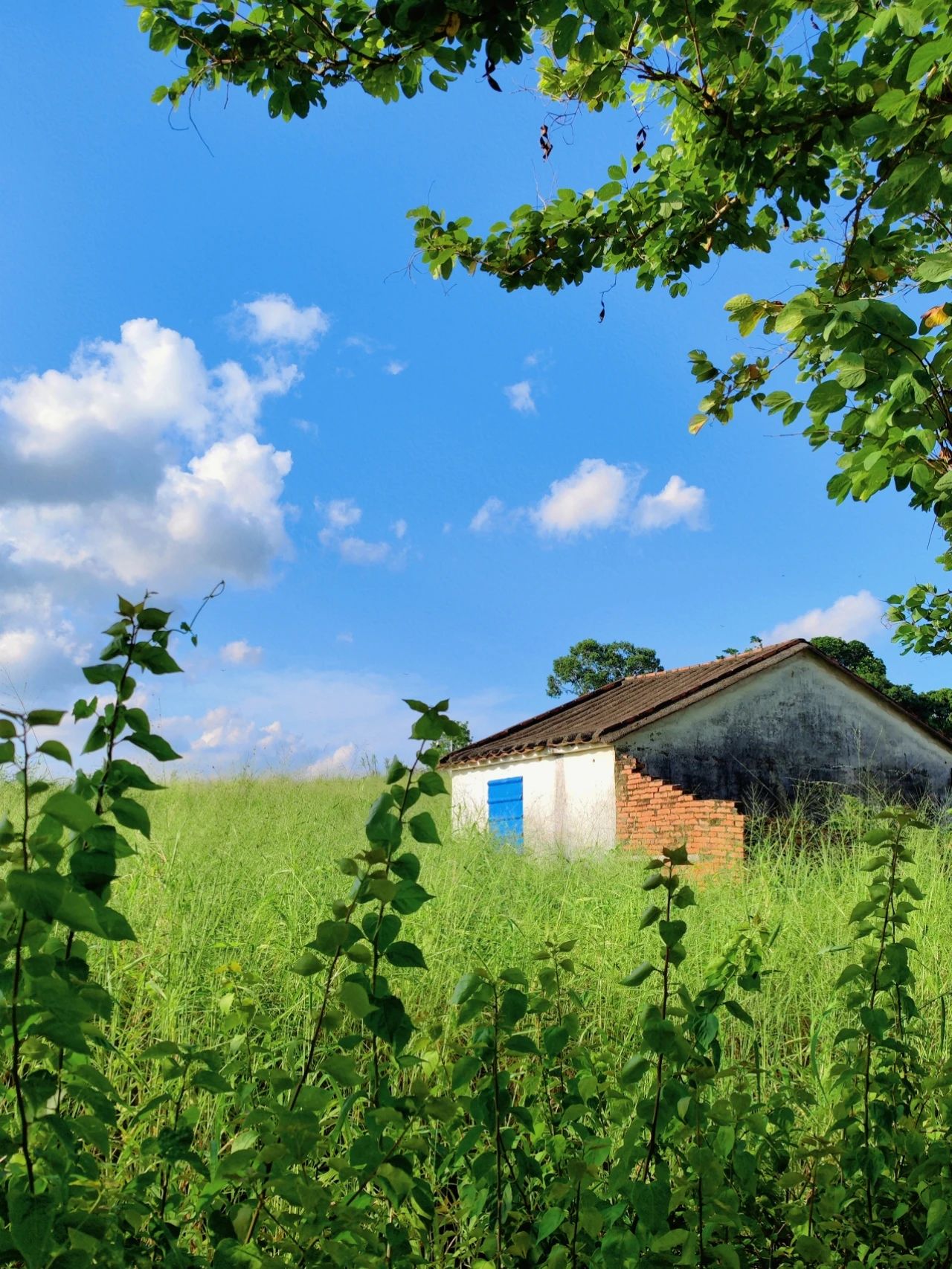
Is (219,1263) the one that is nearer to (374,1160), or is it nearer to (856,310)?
(374,1160)

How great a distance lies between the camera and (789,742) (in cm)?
1669

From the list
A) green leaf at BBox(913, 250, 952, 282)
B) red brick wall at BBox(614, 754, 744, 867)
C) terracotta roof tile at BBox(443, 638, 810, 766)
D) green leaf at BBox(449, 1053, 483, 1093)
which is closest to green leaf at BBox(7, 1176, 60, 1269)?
green leaf at BBox(449, 1053, 483, 1093)

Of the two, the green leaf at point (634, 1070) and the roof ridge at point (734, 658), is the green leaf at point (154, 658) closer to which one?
the green leaf at point (634, 1070)

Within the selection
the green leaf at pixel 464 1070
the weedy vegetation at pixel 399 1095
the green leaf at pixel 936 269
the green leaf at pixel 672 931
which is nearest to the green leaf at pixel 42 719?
the weedy vegetation at pixel 399 1095

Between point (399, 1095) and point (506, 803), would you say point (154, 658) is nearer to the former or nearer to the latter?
point (399, 1095)

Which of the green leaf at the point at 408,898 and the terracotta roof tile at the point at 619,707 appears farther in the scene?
the terracotta roof tile at the point at 619,707

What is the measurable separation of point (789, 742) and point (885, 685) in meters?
15.8

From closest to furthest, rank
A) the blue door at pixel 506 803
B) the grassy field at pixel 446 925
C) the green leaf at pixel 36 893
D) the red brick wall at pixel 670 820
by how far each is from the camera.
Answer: the green leaf at pixel 36 893, the grassy field at pixel 446 925, the red brick wall at pixel 670 820, the blue door at pixel 506 803

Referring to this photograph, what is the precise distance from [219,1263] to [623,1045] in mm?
2777

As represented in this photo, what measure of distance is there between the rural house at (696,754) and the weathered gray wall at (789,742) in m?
0.02

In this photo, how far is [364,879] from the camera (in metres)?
1.88

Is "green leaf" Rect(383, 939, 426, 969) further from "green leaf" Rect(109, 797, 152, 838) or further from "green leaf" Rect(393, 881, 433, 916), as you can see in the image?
"green leaf" Rect(109, 797, 152, 838)

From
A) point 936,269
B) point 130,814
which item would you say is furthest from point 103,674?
point 936,269

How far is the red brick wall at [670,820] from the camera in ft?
39.4
